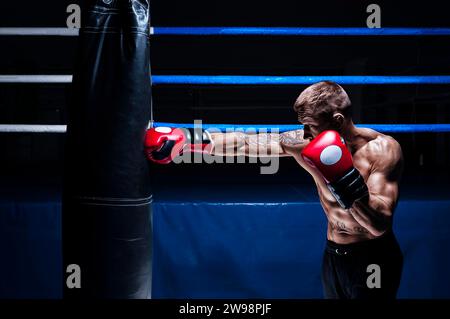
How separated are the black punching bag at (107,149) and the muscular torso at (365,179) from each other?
2.70 feet

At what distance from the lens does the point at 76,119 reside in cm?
157

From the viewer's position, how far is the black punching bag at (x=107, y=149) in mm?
1539

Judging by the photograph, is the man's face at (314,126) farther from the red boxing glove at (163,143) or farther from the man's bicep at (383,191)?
the red boxing glove at (163,143)

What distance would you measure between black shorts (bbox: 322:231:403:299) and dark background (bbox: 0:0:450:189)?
15.8 feet

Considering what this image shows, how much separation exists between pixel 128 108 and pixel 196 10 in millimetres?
6524

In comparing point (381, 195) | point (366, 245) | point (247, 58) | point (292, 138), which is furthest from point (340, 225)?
point (247, 58)

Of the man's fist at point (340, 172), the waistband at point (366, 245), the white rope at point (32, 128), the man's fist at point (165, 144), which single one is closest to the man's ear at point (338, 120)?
the man's fist at point (340, 172)

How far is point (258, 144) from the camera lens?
79.1 inches

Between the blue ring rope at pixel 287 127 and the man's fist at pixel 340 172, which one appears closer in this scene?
the man's fist at pixel 340 172

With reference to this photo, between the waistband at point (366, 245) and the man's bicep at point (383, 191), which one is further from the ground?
the man's bicep at point (383, 191)

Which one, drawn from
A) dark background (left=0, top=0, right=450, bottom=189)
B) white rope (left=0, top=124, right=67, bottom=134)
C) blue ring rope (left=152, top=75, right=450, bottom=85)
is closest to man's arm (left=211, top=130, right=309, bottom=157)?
blue ring rope (left=152, top=75, right=450, bottom=85)

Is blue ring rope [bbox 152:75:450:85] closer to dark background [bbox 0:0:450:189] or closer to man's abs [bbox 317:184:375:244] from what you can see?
man's abs [bbox 317:184:375:244]

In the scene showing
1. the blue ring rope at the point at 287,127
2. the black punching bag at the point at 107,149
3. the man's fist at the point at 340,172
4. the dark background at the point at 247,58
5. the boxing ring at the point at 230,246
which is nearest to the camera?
the man's fist at the point at 340,172
